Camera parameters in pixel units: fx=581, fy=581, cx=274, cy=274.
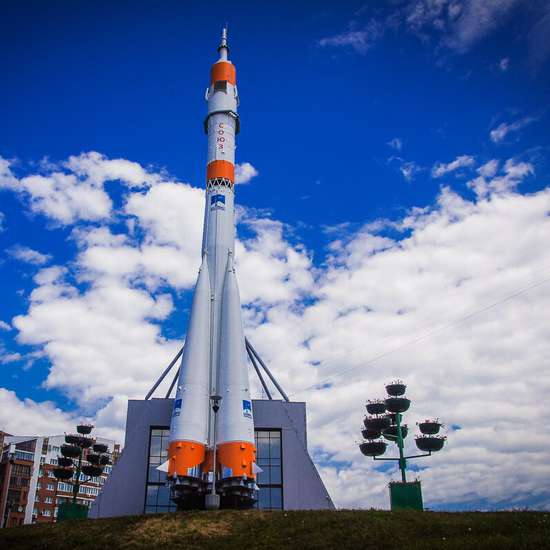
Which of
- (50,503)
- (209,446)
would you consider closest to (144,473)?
(209,446)

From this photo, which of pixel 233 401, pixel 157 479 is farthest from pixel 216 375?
pixel 157 479

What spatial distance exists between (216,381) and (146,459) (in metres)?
7.25

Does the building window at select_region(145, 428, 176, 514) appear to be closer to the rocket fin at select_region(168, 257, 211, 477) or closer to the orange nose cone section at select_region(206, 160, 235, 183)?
the rocket fin at select_region(168, 257, 211, 477)

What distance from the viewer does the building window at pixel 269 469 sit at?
35.2 m

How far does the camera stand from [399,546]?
2114 centimetres

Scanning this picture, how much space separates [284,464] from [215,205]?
56.1 ft

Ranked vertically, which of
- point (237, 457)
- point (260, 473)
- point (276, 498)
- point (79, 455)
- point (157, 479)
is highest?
point (79, 455)

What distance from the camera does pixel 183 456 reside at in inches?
1147

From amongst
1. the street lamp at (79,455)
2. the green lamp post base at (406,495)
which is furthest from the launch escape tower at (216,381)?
the street lamp at (79,455)

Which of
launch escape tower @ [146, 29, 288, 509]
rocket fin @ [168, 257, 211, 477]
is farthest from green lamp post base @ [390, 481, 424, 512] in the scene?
rocket fin @ [168, 257, 211, 477]

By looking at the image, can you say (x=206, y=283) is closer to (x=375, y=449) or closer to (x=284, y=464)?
(x=284, y=464)

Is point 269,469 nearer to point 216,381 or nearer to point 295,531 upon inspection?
point 216,381

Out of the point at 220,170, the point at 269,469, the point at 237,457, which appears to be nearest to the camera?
the point at 237,457

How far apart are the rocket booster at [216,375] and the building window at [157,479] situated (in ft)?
13.2
